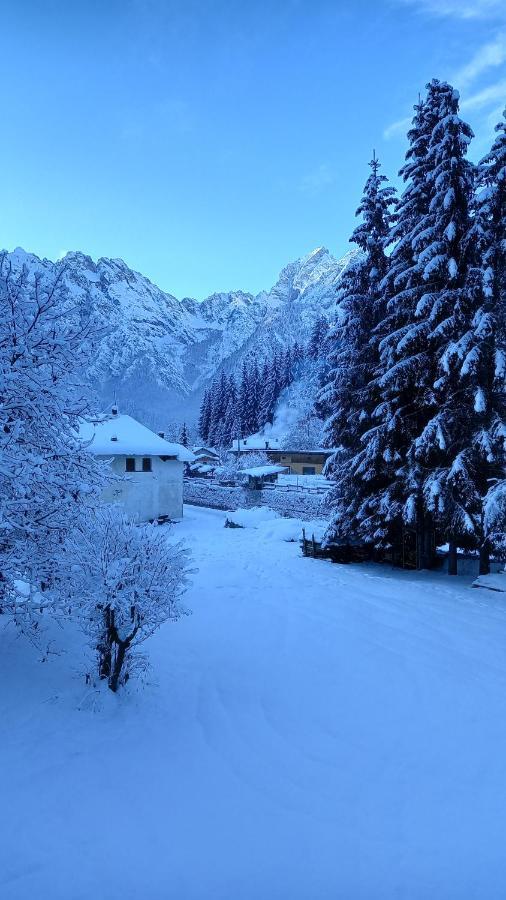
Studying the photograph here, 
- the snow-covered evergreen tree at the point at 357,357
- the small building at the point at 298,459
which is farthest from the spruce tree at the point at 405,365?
the small building at the point at 298,459

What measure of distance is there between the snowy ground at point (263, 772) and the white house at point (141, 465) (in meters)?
21.1

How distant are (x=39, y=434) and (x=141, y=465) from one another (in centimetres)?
2449

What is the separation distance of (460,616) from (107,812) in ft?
29.6

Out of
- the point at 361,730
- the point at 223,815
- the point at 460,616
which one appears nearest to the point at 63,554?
the point at 223,815

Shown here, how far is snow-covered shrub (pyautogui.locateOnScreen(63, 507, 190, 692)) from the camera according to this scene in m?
6.16

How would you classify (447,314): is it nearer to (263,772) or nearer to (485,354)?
(485,354)

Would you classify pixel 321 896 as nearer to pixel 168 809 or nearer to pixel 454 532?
pixel 168 809

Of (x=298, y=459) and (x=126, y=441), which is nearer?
(x=126, y=441)

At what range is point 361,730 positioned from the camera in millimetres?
6316

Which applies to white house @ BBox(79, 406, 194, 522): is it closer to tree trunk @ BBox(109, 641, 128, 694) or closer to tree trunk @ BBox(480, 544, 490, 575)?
tree trunk @ BBox(480, 544, 490, 575)

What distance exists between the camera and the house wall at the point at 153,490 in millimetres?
29719

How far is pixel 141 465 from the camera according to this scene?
3091 cm

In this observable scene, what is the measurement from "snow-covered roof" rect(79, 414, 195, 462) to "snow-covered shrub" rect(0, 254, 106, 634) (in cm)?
2126

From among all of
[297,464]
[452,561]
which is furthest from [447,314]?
[297,464]
